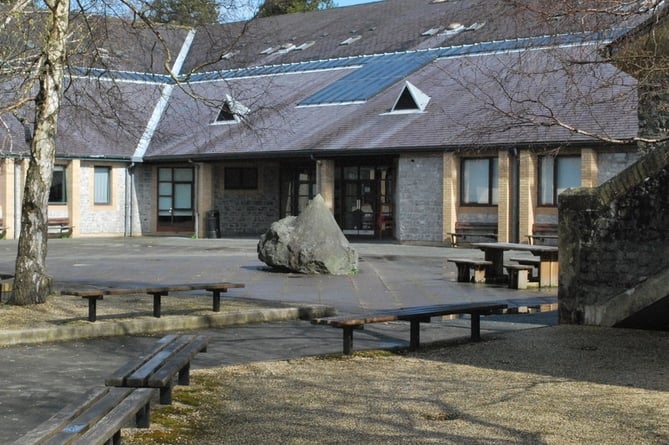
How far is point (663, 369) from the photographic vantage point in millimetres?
9727

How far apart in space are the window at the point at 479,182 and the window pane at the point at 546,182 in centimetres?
152

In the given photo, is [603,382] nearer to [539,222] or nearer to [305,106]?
[539,222]

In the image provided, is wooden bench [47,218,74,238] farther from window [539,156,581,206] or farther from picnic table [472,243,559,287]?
picnic table [472,243,559,287]

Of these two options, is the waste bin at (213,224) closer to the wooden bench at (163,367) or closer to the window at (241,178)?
the window at (241,178)

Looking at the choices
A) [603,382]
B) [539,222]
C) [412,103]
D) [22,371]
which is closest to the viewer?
[603,382]

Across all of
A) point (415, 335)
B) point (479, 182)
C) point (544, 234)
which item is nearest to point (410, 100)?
point (479, 182)

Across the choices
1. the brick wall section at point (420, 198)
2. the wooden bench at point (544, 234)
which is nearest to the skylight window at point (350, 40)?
the brick wall section at point (420, 198)

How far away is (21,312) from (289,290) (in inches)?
225

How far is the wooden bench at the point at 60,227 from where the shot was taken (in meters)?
37.8

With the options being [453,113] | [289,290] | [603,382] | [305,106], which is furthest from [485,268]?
[305,106]

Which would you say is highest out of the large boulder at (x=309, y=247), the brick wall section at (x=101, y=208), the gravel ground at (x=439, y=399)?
the brick wall section at (x=101, y=208)

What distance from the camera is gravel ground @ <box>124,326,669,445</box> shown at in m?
6.86

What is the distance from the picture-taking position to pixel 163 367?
25.0ft

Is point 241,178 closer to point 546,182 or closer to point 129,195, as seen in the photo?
point 129,195
